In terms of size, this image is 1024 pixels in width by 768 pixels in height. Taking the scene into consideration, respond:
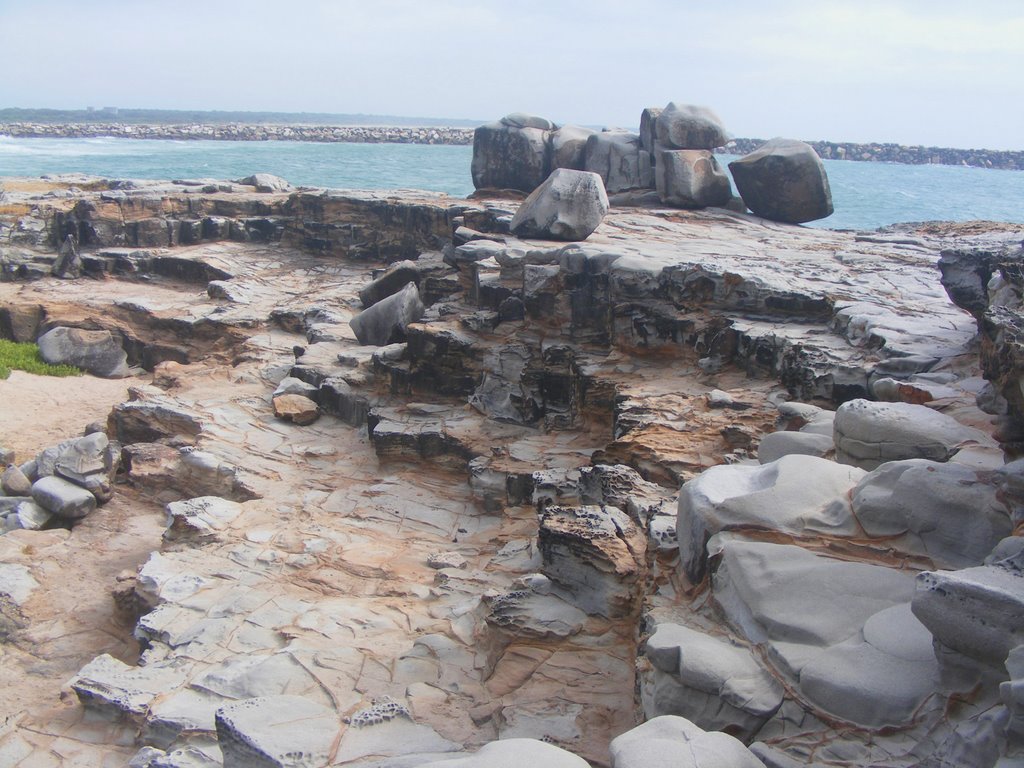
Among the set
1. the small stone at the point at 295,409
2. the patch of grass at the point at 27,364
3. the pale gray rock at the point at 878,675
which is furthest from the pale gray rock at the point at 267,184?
the pale gray rock at the point at 878,675

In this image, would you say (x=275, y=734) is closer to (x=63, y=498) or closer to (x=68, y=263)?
(x=63, y=498)

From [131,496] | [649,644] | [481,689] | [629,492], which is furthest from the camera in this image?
[131,496]

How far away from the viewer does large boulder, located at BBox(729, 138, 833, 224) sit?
1116 centimetres

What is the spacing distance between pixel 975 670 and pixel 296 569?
4.18 metres

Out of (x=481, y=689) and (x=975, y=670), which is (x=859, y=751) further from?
(x=481, y=689)

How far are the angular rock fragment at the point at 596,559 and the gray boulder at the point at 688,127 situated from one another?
8759 millimetres

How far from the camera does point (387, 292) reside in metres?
10.5

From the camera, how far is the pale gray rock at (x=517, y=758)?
2555 millimetres

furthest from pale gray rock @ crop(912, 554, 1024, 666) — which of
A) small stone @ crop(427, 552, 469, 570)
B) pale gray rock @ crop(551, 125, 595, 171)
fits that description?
pale gray rock @ crop(551, 125, 595, 171)

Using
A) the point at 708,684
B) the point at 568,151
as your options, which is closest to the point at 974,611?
the point at 708,684

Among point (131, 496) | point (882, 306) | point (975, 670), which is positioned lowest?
point (131, 496)

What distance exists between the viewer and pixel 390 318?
946 centimetres

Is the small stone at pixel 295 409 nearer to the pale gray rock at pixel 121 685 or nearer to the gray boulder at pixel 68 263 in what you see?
the pale gray rock at pixel 121 685

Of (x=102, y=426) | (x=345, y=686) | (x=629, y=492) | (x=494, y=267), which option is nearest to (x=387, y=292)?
(x=494, y=267)
